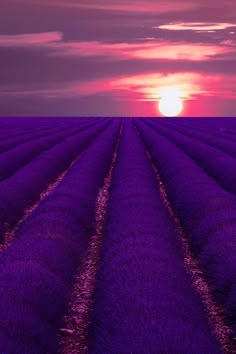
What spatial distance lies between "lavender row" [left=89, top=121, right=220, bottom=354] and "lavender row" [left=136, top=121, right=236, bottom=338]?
1.33 feet

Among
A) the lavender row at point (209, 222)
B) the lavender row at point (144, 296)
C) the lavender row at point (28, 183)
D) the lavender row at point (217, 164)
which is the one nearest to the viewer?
the lavender row at point (144, 296)

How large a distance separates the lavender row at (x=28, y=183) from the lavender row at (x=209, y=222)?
3238 millimetres

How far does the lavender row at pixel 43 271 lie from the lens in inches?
188

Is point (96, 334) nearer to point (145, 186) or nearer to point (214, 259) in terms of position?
point (214, 259)

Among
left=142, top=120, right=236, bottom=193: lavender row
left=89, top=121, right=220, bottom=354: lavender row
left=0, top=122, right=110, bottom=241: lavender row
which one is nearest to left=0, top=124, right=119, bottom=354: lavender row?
left=89, top=121, right=220, bottom=354: lavender row

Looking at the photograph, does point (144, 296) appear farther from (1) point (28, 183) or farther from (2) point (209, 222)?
(1) point (28, 183)

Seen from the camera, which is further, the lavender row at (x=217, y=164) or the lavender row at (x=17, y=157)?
the lavender row at (x=17, y=157)

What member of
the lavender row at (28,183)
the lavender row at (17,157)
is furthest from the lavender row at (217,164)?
the lavender row at (17,157)

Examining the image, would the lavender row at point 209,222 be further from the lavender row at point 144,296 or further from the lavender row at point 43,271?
the lavender row at point 43,271

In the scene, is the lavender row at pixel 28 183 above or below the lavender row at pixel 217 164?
below

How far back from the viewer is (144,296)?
5.44 metres

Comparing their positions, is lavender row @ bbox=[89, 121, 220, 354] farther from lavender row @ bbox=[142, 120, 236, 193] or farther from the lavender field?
lavender row @ bbox=[142, 120, 236, 193]

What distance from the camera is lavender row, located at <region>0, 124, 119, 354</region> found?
4785 mm

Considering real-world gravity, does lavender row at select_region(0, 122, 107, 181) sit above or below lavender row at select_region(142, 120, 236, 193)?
below
